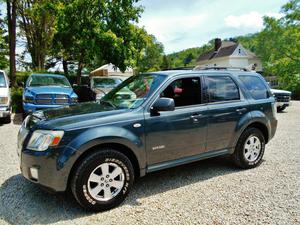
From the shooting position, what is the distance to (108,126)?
3.15 metres

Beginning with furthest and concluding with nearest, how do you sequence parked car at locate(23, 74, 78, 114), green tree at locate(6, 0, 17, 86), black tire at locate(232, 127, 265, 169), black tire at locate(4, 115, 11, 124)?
green tree at locate(6, 0, 17, 86)
black tire at locate(4, 115, 11, 124)
parked car at locate(23, 74, 78, 114)
black tire at locate(232, 127, 265, 169)

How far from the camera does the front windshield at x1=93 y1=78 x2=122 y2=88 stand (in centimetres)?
1191

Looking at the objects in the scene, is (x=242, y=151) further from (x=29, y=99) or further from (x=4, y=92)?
(x=4, y=92)

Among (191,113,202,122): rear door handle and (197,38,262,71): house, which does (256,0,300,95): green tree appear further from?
(191,113,202,122): rear door handle

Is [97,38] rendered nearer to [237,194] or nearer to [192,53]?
[237,194]

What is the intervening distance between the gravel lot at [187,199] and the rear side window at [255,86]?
1.37 meters

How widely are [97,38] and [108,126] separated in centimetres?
1049

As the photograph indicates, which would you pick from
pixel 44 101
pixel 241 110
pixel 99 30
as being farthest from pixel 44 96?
pixel 241 110

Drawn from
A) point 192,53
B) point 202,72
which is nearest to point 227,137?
point 202,72

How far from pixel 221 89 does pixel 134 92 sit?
5.04ft

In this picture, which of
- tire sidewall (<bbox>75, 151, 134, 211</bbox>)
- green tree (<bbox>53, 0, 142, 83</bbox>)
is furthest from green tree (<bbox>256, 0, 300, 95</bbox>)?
tire sidewall (<bbox>75, 151, 134, 211</bbox>)

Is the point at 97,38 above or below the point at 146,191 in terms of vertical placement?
above

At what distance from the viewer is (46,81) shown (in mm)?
9906

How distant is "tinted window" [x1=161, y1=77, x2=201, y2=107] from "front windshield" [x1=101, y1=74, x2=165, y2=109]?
34cm
